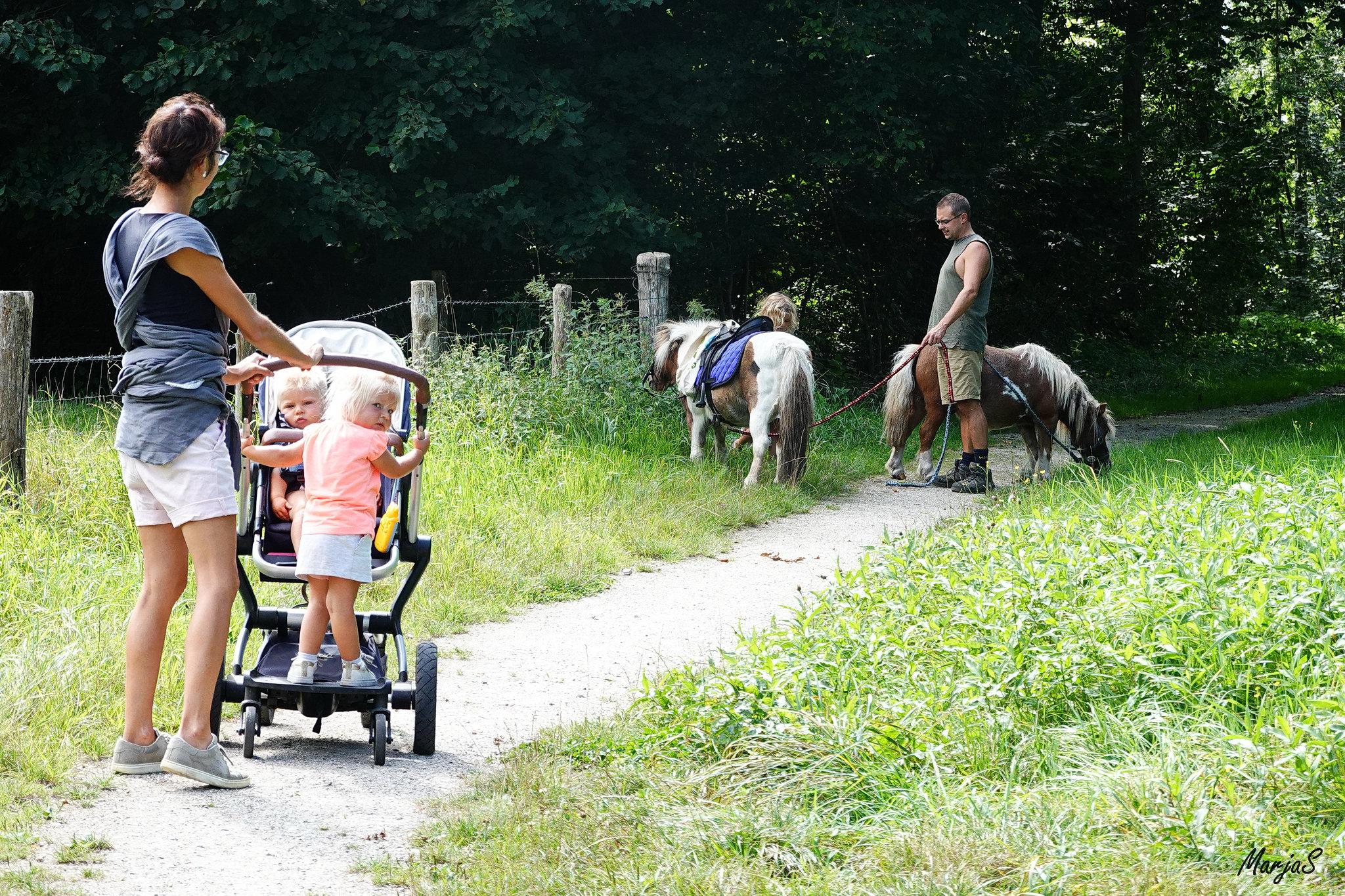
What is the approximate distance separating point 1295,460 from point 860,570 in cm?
369

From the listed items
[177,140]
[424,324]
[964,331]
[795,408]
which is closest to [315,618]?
[177,140]

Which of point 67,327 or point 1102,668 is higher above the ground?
point 67,327

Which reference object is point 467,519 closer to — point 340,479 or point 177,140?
point 340,479

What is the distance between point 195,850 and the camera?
341 centimetres

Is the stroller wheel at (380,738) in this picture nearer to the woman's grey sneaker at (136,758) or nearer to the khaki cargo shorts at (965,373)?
the woman's grey sneaker at (136,758)

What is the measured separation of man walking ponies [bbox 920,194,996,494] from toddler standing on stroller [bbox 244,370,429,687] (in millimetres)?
6053

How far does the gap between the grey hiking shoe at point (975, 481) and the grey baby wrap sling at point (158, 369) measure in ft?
22.8

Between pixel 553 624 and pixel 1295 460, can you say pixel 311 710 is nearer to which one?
pixel 553 624

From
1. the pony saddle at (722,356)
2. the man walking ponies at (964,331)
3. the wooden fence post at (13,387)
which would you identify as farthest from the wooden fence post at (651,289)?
the wooden fence post at (13,387)

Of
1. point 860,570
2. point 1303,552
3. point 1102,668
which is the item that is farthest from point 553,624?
point 1303,552

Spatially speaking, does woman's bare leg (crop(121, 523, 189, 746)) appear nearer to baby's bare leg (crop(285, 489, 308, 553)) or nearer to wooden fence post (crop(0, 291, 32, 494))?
baby's bare leg (crop(285, 489, 308, 553))

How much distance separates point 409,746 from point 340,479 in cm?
104

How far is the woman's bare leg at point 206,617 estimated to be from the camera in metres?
3.81

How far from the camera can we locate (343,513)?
4.14 m
